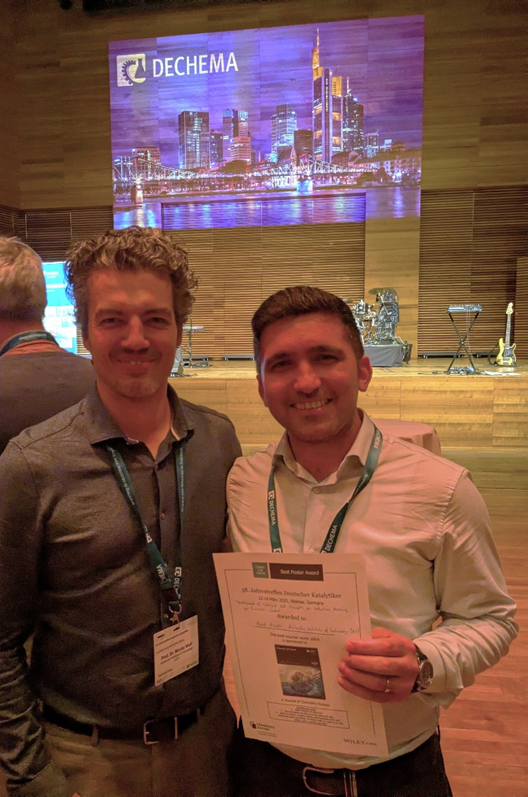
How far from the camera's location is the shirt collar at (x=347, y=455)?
1100mm

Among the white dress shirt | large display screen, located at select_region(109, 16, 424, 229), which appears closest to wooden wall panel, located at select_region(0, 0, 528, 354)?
large display screen, located at select_region(109, 16, 424, 229)

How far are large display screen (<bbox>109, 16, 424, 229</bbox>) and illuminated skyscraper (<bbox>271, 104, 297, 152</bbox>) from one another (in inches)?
0.6

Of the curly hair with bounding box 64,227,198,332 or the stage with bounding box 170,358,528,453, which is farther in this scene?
the stage with bounding box 170,358,528,453

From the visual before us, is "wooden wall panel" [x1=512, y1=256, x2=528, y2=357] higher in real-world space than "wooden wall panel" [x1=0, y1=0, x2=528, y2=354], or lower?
lower

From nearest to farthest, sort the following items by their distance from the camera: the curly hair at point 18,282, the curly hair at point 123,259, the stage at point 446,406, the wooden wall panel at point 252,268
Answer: the curly hair at point 123,259 → the curly hair at point 18,282 → the stage at point 446,406 → the wooden wall panel at point 252,268

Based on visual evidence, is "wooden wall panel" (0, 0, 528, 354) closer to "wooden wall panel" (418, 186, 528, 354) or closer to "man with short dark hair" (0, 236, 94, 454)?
"wooden wall panel" (418, 186, 528, 354)

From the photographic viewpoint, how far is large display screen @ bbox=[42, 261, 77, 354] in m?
7.87

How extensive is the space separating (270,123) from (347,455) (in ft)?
26.7

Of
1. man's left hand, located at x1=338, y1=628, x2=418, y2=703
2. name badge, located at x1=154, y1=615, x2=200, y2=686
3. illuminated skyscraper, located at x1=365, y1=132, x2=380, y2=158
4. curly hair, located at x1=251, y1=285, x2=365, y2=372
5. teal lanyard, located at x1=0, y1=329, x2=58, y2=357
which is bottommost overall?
name badge, located at x1=154, y1=615, x2=200, y2=686

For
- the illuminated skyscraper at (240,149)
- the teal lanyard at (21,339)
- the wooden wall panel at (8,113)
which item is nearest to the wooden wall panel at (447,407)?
the teal lanyard at (21,339)

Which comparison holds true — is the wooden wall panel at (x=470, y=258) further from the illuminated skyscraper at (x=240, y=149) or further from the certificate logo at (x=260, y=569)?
the certificate logo at (x=260, y=569)

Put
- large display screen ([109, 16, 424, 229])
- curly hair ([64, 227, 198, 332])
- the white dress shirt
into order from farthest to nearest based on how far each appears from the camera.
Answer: large display screen ([109, 16, 424, 229]), curly hair ([64, 227, 198, 332]), the white dress shirt

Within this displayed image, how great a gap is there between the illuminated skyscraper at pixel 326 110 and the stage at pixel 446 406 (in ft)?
14.0

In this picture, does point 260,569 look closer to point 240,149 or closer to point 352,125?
point 352,125
